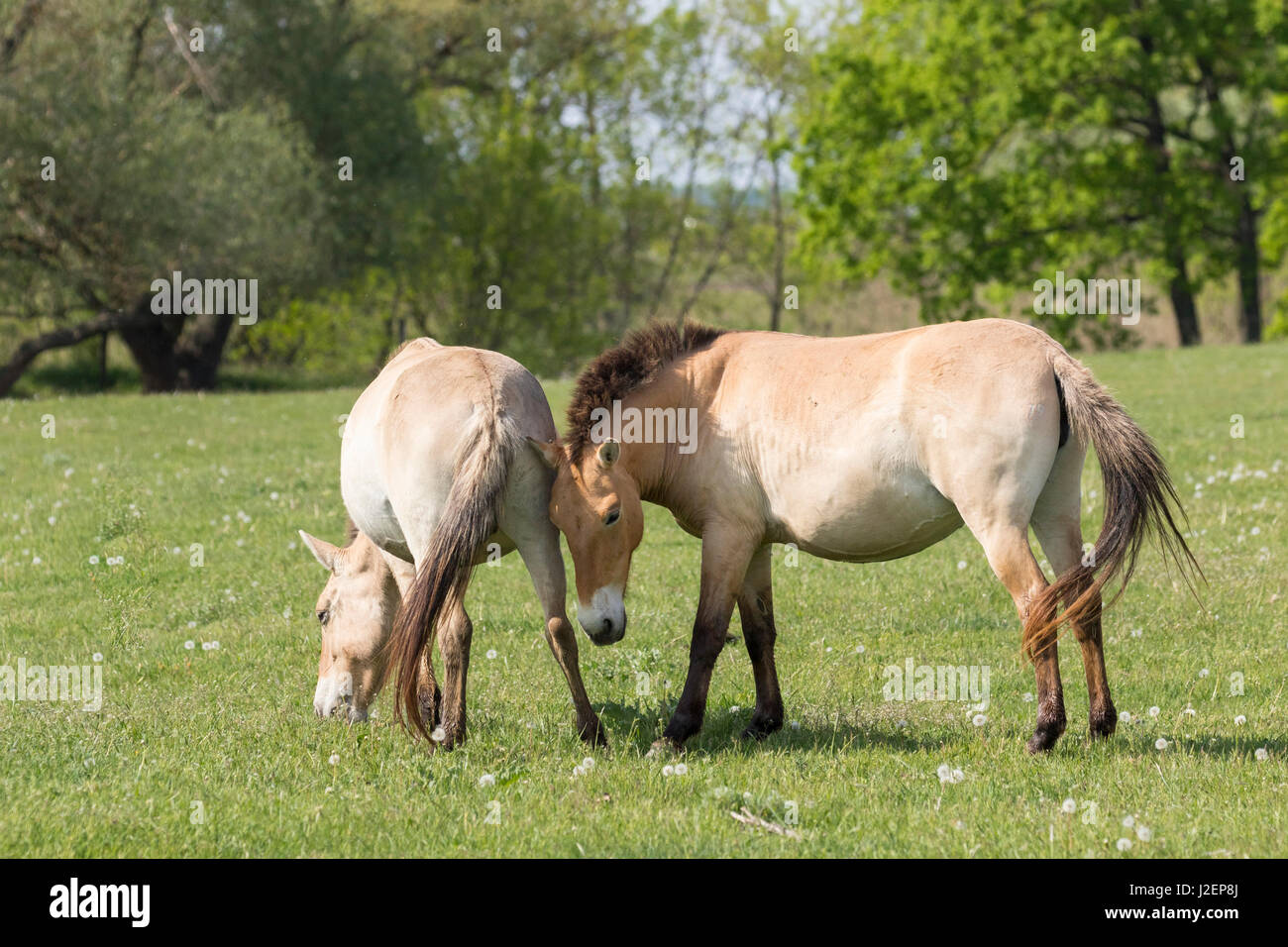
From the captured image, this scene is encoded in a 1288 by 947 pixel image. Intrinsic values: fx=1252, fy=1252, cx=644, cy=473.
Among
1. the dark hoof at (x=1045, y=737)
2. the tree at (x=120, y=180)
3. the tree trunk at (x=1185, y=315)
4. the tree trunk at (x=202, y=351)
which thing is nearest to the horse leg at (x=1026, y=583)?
the dark hoof at (x=1045, y=737)

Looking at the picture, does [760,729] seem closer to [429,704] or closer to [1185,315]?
[429,704]

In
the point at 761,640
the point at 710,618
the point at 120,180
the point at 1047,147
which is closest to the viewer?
the point at 710,618

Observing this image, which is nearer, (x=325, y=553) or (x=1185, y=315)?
(x=325, y=553)

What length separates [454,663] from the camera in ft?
20.6

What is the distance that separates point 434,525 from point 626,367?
1.34 metres


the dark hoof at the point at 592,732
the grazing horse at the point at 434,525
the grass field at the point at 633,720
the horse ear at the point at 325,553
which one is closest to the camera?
the grass field at the point at 633,720

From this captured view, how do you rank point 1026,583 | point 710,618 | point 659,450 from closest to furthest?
1. point 1026,583
2. point 710,618
3. point 659,450

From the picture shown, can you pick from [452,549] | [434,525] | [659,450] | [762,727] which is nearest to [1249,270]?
[762,727]

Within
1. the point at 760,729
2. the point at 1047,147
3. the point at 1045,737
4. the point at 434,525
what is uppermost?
the point at 1047,147

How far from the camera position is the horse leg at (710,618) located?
6.40 meters

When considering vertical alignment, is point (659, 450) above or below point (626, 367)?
below

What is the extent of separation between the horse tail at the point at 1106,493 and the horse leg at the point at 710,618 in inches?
57.8

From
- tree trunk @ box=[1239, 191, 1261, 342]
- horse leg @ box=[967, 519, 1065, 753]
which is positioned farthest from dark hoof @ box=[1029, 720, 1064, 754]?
tree trunk @ box=[1239, 191, 1261, 342]

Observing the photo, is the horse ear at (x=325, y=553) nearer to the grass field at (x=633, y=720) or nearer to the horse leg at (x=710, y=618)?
the grass field at (x=633, y=720)
